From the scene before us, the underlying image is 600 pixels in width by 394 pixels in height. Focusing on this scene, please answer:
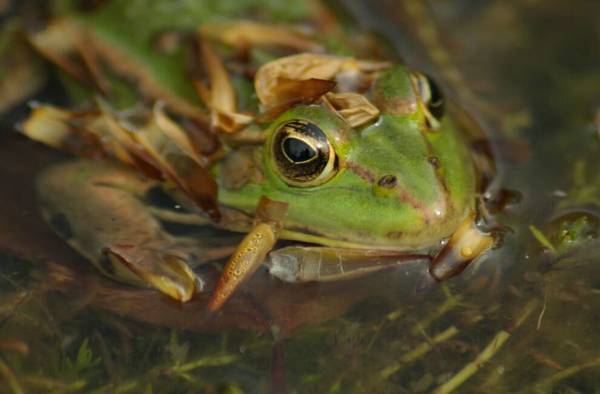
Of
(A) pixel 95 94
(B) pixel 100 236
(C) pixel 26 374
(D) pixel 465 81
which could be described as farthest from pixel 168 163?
(D) pixel 465 81

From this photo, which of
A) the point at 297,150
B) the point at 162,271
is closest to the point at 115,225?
the point at 162,271

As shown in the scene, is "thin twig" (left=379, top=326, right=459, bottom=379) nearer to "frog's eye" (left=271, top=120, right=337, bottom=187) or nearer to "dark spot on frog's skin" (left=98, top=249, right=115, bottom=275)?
"frog's eye" (left=271, top=120, right=337, bottom=187)

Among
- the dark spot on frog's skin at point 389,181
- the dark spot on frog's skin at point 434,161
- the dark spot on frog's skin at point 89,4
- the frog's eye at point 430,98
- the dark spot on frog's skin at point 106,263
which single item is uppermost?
the frog's eye at point 430,98

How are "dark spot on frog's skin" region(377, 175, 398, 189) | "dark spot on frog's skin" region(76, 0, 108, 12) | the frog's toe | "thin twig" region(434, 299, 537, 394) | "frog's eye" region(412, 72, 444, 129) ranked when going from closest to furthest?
"thin twig" region(434, 299, 537, 394) < "dark spot on frog's skin" region(377, 175, 398, 189) < the frog's toe < "frog's eye" region(412, 72, 444, 129) < "dark spot on frog's skin" region(76, 0, 108, 12)

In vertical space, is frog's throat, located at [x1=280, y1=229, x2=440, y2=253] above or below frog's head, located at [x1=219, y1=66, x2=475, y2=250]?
below

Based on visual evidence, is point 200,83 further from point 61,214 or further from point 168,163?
point 61,214

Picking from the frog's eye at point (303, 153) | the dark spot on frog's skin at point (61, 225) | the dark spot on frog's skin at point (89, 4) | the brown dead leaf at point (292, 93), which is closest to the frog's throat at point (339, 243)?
the frog's eye at point (303, 153)

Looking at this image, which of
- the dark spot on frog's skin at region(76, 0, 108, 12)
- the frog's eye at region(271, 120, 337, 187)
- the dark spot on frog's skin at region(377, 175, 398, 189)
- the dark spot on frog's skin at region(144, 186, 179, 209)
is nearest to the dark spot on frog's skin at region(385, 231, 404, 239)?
the dark spot on frog's skin at region(377, 175, 398, 189)

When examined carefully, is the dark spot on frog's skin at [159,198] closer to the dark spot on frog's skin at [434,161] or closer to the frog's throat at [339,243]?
the frog's throat at [339,243]
